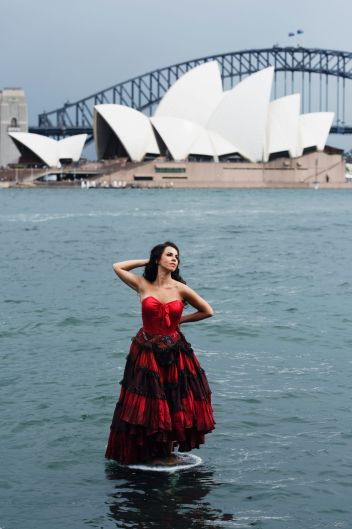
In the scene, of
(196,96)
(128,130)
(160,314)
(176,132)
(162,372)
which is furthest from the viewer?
(176,132)

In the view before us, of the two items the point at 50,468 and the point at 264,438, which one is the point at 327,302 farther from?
the point at 50,468

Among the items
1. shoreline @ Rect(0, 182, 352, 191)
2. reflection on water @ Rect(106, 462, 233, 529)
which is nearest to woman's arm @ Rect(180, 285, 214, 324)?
reflection on water @ Rect(106, 462, 233, 529)

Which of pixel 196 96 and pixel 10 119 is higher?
pixel 196 96

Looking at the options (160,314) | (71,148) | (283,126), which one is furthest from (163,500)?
(71,148)

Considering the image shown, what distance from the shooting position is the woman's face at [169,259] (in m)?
6.74

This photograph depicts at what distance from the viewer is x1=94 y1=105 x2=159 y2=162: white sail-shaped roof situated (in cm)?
11131

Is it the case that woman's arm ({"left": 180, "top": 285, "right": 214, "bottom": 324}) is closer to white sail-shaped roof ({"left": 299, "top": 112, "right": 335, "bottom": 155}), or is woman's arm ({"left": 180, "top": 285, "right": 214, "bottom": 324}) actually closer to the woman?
the woman

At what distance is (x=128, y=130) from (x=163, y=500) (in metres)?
109

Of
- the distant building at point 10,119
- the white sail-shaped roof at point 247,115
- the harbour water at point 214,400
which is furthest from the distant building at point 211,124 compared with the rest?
the harbour water at point 214,400

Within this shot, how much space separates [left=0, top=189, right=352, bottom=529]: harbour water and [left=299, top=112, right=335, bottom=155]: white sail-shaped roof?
103m

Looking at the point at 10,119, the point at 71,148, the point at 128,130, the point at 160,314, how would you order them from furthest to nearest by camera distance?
1. the point at 10,119
2. the point at 71,148
3. the point at 128,130
4. the point at 160,314

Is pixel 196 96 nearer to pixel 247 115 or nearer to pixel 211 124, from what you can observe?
pixel 211 124

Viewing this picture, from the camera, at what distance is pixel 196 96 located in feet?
370

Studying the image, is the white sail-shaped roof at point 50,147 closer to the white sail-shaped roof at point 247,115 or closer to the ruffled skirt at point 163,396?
the white sail-shaped roof at point 247,115
